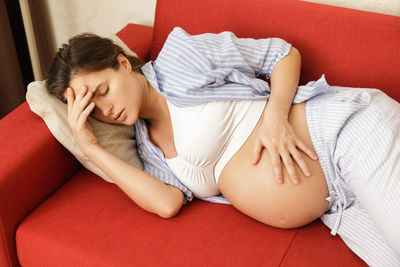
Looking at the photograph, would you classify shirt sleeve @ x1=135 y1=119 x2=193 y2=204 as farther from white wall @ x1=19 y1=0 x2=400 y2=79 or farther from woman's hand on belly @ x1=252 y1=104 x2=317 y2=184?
white wall @ x1=19 y1=0 x2=400 y2=79

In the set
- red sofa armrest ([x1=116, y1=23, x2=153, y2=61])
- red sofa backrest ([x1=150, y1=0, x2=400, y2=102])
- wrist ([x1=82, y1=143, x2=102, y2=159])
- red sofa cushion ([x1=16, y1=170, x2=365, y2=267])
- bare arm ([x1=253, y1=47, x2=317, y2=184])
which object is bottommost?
red sofa cushion ([x1=16, y1=170, x2=365, y2=267])

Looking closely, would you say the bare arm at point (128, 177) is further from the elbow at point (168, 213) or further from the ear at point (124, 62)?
the ear at point (124, 62)

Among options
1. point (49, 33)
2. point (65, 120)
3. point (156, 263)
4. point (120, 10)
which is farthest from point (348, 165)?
point (49, 33)

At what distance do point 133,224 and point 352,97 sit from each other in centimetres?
74

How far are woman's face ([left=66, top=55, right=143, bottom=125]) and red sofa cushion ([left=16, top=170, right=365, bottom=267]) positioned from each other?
29cm

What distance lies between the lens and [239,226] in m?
1.24

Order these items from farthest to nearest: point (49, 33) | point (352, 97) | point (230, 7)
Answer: point (49, 33)
point (230, 7)
point (352, 97)

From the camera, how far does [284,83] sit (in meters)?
1.31

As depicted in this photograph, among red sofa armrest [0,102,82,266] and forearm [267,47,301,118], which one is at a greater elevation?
forearm [267,47,301,118]

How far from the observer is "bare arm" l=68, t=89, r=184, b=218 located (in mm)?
1252

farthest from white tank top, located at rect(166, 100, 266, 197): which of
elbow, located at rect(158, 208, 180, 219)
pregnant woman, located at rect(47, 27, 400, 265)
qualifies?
elbow, located at rect(158, 208, 180, 219)

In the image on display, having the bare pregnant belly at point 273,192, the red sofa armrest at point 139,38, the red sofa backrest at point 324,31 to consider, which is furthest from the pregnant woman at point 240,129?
the red sofa armrest at point 139,38

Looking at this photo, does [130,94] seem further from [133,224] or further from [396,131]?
[396,131]

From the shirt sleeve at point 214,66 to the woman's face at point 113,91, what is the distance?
0.37 feet
